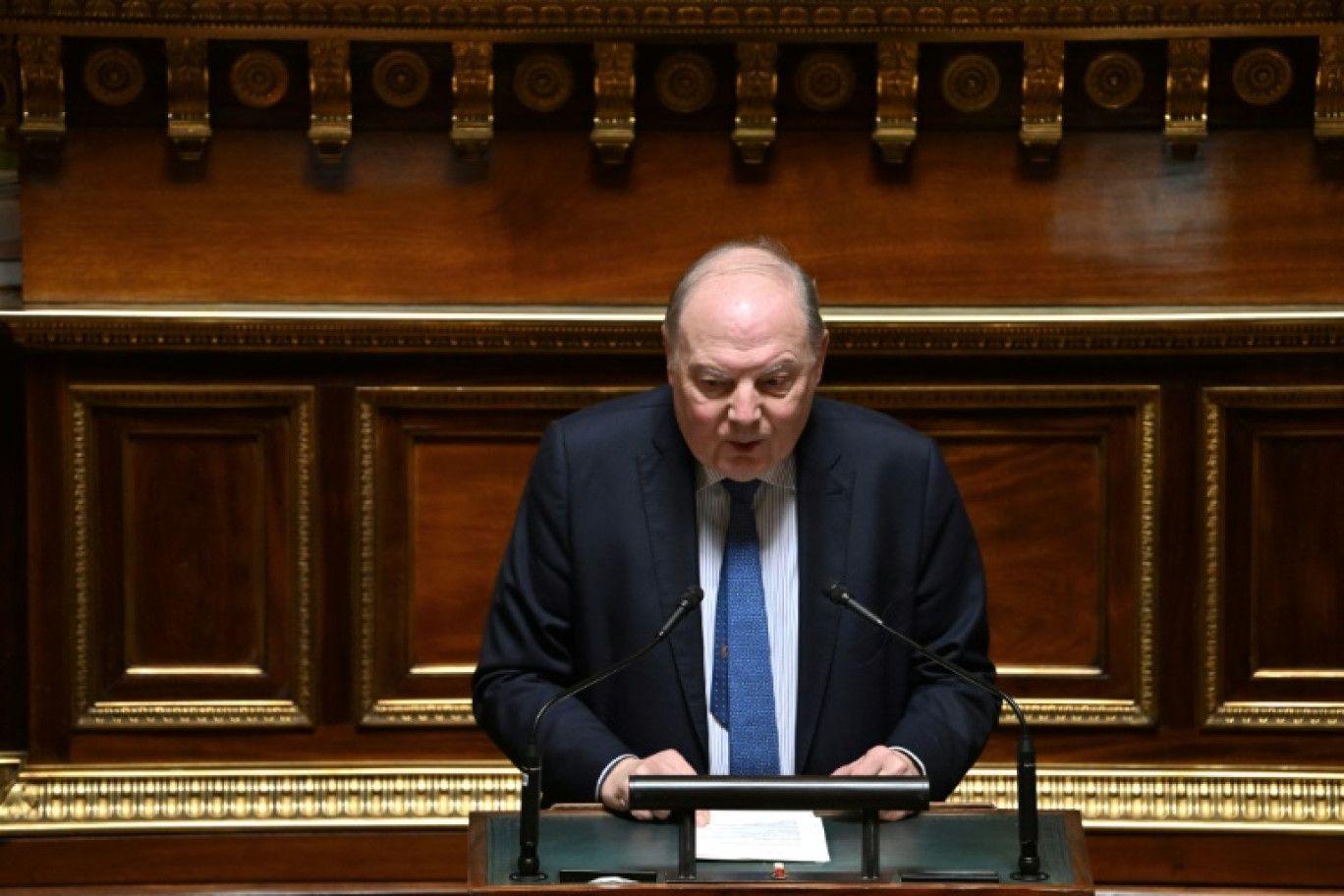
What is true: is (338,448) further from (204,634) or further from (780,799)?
(780,799)

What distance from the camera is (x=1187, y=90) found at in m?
4.60

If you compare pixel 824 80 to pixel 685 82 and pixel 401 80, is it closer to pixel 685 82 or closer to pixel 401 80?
pixel 685 82

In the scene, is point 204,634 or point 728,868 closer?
point 728,868

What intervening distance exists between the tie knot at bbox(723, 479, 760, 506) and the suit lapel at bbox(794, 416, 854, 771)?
0.07 m

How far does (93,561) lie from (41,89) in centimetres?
100

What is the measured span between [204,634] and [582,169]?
1.30 meters

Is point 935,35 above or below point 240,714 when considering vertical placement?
above

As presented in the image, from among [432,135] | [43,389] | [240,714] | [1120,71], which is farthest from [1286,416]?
[43,389]

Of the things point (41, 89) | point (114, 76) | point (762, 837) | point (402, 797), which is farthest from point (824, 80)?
point (762, 837)

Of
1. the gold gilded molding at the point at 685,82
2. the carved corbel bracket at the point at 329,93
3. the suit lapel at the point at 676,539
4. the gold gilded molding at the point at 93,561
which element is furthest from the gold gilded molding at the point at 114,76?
the suit lapel at the point at 676,539

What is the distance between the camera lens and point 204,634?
4.71m

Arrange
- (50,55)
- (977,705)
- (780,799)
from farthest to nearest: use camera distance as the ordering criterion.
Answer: (50,55) < (977,705) < (780,799)

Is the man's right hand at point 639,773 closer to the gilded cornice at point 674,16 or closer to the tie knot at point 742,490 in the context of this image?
the tie knot at point 742,490

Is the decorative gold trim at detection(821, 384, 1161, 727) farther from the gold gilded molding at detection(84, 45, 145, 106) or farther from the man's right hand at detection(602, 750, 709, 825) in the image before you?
the man's right hand at detection(602, 750, 709, 825)
